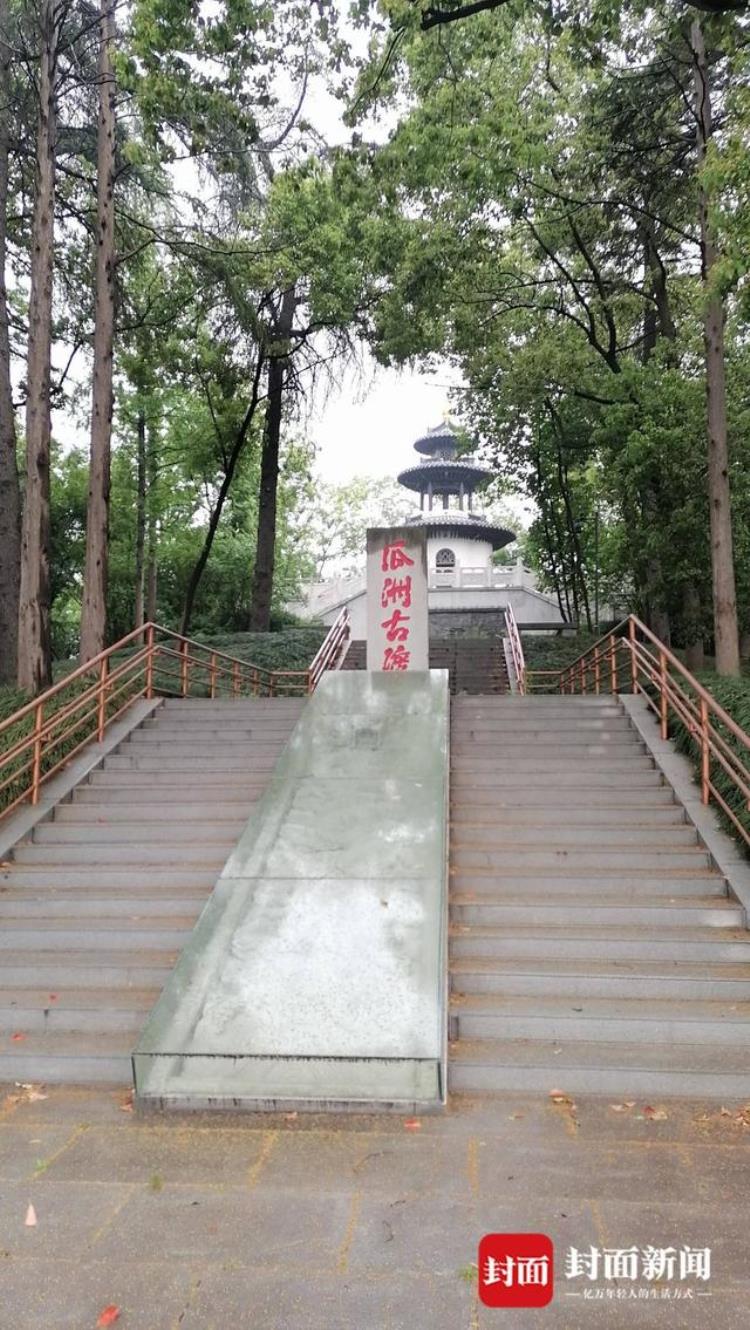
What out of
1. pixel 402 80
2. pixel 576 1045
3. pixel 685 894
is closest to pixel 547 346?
pixel 402 80

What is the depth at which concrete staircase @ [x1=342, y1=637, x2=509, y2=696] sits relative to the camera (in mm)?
17658

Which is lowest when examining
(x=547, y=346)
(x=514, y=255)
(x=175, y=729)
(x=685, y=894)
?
(x=685, y=894)

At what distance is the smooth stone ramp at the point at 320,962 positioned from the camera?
3955 millimetres

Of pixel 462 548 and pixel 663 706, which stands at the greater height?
pixel 462 548

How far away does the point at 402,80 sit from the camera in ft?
41.5

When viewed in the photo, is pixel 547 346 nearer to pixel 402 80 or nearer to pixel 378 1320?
pixel 402 80

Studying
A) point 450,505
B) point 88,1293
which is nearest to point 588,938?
point 88,1293

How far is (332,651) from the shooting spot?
53.3ft

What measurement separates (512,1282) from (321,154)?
17.2m

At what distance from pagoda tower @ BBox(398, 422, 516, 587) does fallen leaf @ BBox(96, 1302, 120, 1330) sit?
1267 inches

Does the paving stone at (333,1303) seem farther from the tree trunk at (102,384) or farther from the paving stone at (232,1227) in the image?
the tree trunk at (102,384)

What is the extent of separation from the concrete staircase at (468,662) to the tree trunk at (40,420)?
29.8 ft

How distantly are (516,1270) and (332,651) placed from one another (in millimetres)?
13714

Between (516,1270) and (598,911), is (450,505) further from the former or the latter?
(516,1270)
